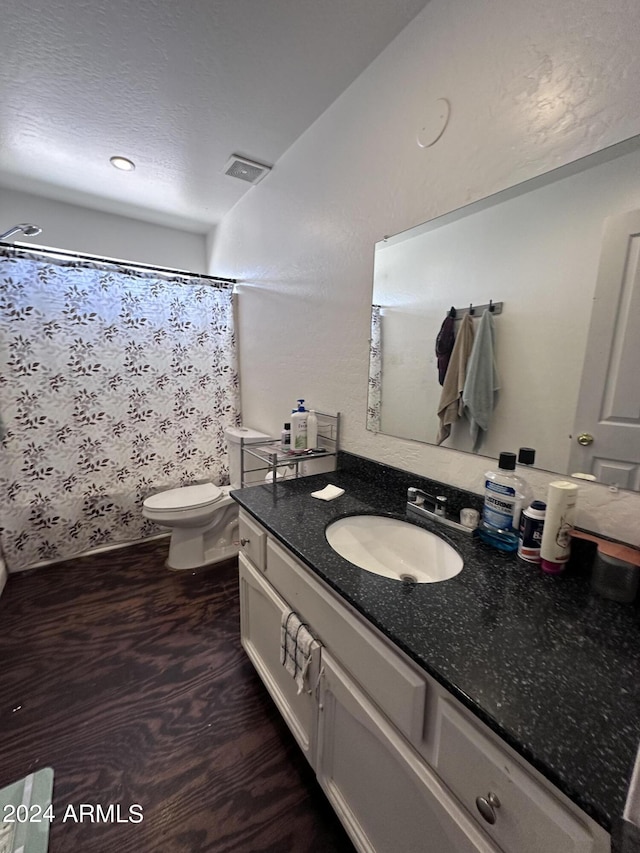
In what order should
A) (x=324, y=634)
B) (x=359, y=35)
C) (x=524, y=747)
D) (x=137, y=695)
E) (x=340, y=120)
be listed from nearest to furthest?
1. (x=524, y=747)
2. (x=324, y=634)
3. (x=359, y=35)
4. (x=137, y=695)
5. (x=340, y=120)

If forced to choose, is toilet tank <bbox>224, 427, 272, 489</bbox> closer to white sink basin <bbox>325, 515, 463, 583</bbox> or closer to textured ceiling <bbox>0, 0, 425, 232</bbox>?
white sink basin <bbox>325, 515, 463, 583</bbox>

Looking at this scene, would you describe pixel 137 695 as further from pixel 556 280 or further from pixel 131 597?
pixel 556 280

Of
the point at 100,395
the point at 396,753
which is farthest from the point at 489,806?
the point at 100,395

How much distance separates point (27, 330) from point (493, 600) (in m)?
Answer: 2.58

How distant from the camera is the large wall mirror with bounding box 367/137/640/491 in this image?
0.75 meters

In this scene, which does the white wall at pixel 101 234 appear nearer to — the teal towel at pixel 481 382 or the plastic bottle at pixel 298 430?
the plastic bottle at pixel 298 430

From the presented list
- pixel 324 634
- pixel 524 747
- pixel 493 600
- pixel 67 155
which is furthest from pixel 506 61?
pixel 67 155

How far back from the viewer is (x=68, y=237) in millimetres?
2391

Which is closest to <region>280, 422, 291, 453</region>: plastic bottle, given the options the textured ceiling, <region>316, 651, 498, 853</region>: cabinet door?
<region>316, 651, 498, 853</region>: cabinet door

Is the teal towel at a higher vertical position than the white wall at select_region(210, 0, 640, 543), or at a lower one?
lower

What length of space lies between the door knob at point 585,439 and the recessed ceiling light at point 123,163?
2533 millimetres

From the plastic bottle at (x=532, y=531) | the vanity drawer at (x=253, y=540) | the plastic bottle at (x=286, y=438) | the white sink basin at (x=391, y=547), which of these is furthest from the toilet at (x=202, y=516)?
the plastic bottle at (x=532, y=531)

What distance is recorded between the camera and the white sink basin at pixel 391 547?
974 millimetres

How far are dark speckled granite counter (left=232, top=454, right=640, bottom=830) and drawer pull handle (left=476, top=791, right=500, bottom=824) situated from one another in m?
0.13
